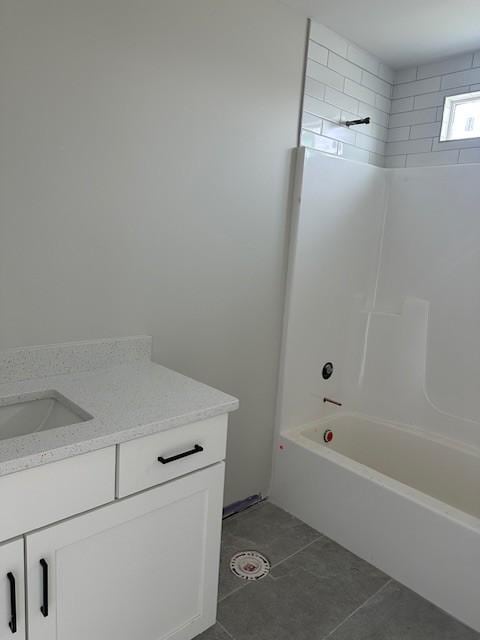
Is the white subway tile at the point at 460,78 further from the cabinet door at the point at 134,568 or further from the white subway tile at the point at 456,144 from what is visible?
the cabinet door at the point at 134,568

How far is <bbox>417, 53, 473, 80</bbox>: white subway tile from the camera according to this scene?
2.38 m

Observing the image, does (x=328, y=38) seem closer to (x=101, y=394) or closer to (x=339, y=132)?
(x=339, y=132)

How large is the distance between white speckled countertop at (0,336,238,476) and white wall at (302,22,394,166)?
1295mm

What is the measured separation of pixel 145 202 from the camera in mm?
1678

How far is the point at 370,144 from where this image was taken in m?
2.61

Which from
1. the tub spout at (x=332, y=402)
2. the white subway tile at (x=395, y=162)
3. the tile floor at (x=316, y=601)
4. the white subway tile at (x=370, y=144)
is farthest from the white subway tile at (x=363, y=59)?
the tile floor at (x=316, y=601)

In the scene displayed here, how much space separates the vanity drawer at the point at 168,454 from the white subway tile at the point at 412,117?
2.07m

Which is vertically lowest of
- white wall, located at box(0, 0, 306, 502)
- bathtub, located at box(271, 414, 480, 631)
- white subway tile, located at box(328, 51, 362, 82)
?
bathtub, located at box(271, 414, 480, 631)

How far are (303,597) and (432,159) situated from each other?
2205 mm

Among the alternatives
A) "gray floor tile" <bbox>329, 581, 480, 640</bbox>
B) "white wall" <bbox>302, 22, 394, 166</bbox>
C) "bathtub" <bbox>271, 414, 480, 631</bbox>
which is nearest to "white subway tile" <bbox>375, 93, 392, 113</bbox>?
"white wall" <bbox>302, 22, 394, 166</bbox>

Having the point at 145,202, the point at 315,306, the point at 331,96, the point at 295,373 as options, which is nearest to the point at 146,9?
the point at 145,202

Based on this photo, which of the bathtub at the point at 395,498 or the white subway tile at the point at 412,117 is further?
the white subway tile at the point at 412,117

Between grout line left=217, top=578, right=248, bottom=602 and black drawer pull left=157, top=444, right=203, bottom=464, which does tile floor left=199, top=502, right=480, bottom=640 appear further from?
black drawer pull left=157, top=444, right=203, bottom=464

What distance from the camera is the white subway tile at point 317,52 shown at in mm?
2113
